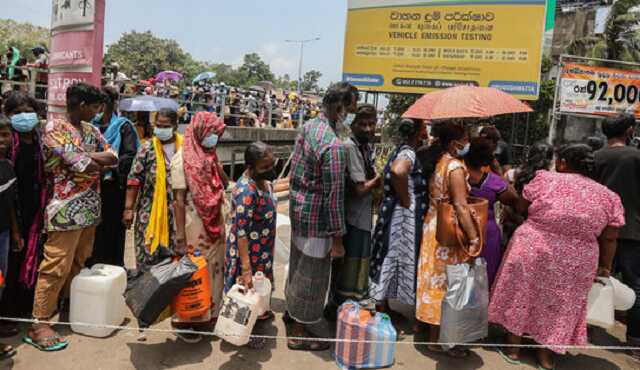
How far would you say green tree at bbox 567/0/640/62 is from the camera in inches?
702

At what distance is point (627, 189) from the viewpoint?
3453mm

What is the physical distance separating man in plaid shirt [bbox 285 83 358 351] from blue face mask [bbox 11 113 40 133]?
5.13ft

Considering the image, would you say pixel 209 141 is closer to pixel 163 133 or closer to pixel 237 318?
pixel 163 133

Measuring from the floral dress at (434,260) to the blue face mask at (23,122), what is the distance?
97.4 inches

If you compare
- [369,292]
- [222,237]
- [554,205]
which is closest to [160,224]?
[222,237]

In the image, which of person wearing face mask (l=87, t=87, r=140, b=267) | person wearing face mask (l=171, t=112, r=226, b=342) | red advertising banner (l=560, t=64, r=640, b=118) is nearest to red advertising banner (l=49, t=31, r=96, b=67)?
person wearing face mask (l=87, t=87, r=140, b=267)

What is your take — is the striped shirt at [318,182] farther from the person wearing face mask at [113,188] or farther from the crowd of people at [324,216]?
the person wearing face mask at [113,188]

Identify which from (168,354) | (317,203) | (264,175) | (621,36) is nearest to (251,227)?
(264,175)

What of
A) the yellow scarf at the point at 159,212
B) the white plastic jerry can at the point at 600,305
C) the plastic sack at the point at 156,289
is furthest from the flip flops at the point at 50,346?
the white plastic jerry can at the point at 600,305

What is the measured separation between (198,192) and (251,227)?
0.40m

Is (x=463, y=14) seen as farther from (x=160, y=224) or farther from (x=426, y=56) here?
(x=160, y=224)

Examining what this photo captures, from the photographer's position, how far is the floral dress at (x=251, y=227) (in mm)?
2875

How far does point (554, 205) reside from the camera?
2881 mm

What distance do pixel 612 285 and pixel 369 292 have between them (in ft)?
5.12
